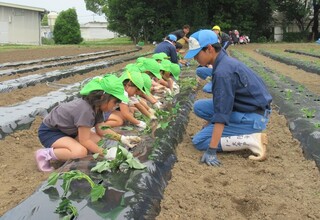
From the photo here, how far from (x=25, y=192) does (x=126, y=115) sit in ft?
6.01

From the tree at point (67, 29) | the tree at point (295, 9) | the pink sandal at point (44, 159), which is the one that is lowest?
the pink sandal at point (44, 159)

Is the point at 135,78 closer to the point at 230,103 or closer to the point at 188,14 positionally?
the point at 230,103

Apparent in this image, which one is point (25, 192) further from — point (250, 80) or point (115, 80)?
point (250, 80)

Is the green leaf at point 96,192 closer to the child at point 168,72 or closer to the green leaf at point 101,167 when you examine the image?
the green leaf at point 101,167

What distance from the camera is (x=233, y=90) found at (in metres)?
3.83

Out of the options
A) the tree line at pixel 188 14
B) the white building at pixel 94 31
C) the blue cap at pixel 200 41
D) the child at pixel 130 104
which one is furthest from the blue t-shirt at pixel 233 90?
the white building at pixel 94 31

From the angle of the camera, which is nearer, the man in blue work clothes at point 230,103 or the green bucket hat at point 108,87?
the green bucket hat at point 108,87

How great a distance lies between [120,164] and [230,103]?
1.25m

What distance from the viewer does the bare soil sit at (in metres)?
2.96

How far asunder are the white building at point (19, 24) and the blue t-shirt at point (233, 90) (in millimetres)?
32623

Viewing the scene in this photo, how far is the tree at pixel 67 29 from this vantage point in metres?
39.0

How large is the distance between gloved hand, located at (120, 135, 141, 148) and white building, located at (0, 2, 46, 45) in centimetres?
3221

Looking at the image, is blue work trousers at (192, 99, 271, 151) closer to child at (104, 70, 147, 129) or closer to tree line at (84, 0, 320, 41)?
child at (104, 70, 147, 129)

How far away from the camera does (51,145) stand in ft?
12.7
